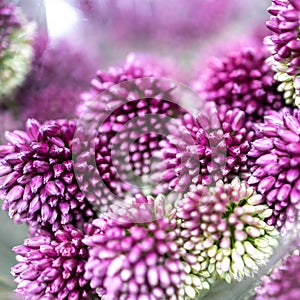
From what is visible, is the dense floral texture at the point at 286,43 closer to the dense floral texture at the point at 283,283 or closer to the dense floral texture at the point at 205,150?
the dense floral texture at the point at 205,150

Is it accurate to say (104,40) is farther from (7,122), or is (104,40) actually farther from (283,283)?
(283,283)

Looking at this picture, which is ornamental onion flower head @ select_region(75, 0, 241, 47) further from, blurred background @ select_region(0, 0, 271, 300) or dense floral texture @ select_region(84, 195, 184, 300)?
dense floral texture @ select_region(84, 195, 184, 300)

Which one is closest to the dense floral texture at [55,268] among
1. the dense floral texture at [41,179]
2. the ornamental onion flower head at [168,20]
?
the dense floral texture at [41,179]

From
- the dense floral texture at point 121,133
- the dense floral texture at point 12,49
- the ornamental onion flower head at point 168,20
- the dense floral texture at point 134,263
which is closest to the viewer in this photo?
the dense floral texture at point 134,263

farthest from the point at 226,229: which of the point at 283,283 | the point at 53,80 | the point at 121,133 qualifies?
the point at 53,80

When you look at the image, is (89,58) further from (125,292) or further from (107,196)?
(125,292)

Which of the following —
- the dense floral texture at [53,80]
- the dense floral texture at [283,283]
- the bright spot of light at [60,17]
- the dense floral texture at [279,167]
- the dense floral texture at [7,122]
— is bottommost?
the dense floral texture at [283,283]
